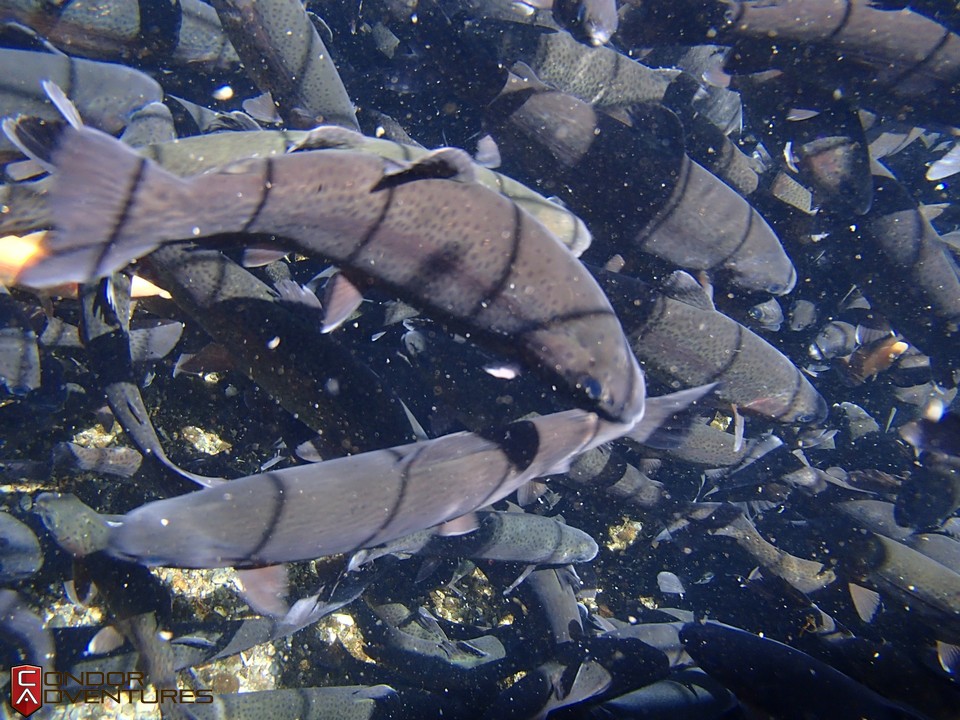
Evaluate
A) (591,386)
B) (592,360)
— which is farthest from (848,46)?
(591,386)

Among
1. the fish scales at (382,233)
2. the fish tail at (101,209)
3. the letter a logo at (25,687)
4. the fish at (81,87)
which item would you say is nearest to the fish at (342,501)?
the fish scales at (382,233)

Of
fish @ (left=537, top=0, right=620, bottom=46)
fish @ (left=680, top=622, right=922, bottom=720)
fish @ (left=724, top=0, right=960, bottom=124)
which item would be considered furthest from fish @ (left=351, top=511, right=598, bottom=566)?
fish @ (left=724, top=0, right=960, bottom=124)

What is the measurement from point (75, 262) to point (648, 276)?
16.0ft

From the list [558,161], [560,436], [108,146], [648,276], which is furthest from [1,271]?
A: [648,276]

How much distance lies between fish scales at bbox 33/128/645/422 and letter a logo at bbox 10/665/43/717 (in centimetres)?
287

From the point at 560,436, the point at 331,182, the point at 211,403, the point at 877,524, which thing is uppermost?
the point at 331,182

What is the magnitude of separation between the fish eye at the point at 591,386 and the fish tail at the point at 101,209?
7.89 feet

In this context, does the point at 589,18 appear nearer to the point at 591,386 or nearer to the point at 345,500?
the point at 591,386

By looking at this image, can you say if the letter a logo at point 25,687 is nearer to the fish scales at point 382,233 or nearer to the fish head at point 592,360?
the fish scales at point 382,233

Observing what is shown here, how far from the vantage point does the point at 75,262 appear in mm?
2412

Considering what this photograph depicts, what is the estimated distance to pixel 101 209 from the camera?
96.2 inches

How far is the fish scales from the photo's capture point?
7.94ft

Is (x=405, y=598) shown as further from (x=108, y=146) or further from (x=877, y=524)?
(x=877, y=524)

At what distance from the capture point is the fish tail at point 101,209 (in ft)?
7.70
